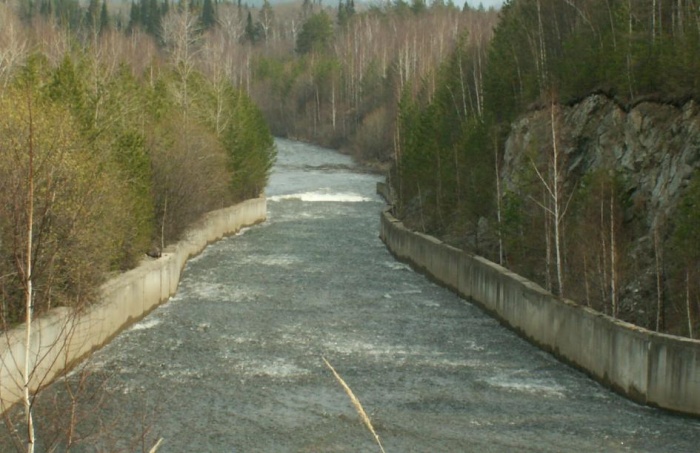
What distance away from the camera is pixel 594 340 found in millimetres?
22156

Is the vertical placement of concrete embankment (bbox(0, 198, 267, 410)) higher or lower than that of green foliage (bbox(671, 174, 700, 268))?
lower

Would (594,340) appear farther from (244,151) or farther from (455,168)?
(244,151)

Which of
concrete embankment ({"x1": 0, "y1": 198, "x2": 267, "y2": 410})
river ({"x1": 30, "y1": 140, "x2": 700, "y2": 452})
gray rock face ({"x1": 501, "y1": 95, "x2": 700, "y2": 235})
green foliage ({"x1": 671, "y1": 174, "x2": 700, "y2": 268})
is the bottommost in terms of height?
river ({"x1": 30, "y1": 140, "x2": 700, "y2": 452})

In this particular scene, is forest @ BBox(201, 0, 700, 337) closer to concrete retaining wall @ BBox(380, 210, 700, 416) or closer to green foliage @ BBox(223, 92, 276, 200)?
concrete retaining wall @ BBox(380, 210, 700, 416)

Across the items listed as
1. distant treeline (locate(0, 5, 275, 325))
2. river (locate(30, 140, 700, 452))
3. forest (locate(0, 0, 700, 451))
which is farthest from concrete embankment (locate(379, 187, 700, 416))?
distant treeline (locate(0, 5, 275, 325))

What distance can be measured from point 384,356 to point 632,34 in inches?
599

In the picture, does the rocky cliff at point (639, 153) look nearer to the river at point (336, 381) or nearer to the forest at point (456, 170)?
the forest at point (456, 170)

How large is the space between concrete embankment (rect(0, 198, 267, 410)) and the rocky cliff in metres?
14.0

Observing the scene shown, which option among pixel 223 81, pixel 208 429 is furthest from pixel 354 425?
pixel 223 81

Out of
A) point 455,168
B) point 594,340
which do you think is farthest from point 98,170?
point 455,168

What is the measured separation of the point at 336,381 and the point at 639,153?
12.6m

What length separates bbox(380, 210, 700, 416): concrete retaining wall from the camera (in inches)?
751

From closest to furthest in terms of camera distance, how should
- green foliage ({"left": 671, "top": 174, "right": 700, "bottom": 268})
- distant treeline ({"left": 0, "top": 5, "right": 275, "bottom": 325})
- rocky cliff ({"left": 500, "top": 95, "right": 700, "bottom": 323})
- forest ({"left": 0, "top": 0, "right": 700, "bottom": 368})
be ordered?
distant treeline ({"left": 0, "top": 5, "right": 275, "bottom": 325})
green foliage ({"left": 671, "top": 174, "right": 700, "bottom": 268})
forest ({"left": 0, "top": 0, "right": 700, "bottom": 368})
rocky cliff ({"left": 500, "top": 95, "right": 700, "bottom": 323})

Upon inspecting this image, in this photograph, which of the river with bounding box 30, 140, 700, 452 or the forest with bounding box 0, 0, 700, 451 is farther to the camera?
the forest with bounding box 0, 0, 700, 451
